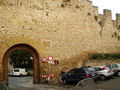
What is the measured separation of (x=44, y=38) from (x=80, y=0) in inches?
223

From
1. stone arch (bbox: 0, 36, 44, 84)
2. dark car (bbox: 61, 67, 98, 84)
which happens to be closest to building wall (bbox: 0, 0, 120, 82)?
stone arch (bbox: 0, 36, 44, 84)

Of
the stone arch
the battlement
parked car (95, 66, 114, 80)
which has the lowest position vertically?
parked car (95, 66, 114, 80)

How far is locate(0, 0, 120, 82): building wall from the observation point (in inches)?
639

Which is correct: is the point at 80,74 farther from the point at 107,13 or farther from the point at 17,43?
the point at 107,13

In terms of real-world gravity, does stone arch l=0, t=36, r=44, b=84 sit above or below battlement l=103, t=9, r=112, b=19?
below

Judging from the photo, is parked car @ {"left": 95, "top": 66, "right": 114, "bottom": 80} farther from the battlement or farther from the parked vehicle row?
the battlement

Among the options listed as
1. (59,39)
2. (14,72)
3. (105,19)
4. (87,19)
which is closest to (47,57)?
(59,39)

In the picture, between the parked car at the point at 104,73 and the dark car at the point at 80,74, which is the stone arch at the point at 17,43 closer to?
the dark car at the point at 80,74

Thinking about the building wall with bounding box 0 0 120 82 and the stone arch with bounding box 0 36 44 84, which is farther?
the building wall with bounding box 0 0 120 82

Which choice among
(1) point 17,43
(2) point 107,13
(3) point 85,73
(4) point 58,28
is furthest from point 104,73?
(2) point 107,13

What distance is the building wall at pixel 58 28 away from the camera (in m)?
16.2

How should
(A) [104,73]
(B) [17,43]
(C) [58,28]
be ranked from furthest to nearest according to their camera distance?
(C) [58,28]
(B) [17,43]
(A) [104,73]

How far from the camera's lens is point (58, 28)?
18.2 metres

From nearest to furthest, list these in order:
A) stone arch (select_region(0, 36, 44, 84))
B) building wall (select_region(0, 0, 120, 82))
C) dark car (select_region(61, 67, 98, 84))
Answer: dark car (select_region(61, 67, 98, 84)), stone arch (select_region(0, 36, 44, 84)), building wall (select_region(0, 0, 120, 82))
